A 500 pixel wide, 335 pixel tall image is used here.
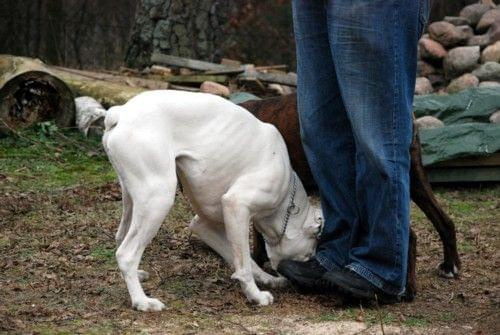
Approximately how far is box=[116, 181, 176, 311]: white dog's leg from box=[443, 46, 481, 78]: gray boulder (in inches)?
361

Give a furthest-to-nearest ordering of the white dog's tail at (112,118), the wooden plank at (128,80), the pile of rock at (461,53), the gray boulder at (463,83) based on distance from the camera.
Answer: the pile of rock at (461,53)
the gray boulder at (463,83)
the wooden plank at (128,80)
the white dog's tail at (112,118)

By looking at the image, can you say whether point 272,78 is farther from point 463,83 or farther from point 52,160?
point 52,160

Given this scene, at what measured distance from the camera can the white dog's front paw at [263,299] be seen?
15.7ft

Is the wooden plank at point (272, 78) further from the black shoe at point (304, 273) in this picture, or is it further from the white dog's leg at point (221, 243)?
the black shoe at point (304, 273)

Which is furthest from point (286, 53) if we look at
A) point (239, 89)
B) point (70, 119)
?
point (70, 119)

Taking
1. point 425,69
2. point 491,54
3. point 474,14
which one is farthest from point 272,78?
Result: point 474,14

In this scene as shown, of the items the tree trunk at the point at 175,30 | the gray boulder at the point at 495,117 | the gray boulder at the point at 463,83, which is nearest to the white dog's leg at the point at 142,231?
the gray boulder at the point at 495,117

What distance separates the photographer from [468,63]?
13.0m

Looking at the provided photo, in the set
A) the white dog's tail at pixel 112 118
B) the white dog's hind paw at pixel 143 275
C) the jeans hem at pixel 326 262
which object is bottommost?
the white dog's hind paw at pixel 143 275

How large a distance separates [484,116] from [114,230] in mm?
4230

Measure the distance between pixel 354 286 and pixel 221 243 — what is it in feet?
2.89

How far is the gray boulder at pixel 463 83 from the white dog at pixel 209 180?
297 inches

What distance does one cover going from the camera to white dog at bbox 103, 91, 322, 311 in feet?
14.7

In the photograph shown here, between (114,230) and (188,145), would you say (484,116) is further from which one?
(188,145)
